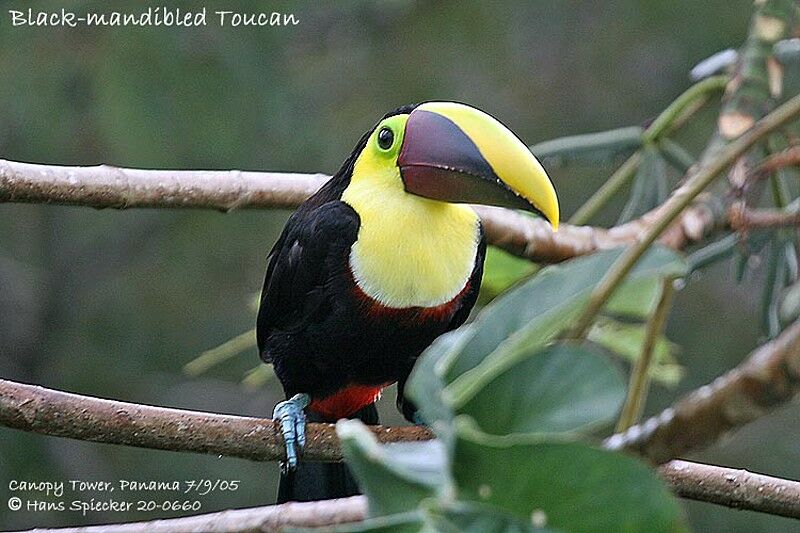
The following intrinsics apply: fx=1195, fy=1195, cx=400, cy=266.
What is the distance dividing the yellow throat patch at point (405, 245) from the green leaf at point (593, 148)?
1.53 feet

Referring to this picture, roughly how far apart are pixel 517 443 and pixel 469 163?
43.9 inches

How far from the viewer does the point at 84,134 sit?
18.1 ft

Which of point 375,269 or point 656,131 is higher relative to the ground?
point 656,131

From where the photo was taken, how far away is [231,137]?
464 centimetres

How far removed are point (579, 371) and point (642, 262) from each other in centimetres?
19

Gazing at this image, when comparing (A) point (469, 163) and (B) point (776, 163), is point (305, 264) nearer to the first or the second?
(A) point (469, 163)

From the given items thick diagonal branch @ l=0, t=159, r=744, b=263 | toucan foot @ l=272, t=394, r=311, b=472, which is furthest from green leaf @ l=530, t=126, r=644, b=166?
Answer: toucan foot @ l=272, t=394, r=311, b=472

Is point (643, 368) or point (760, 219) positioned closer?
point (643, 368)

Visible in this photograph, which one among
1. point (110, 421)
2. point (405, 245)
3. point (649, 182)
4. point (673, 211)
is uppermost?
point (649, 182)

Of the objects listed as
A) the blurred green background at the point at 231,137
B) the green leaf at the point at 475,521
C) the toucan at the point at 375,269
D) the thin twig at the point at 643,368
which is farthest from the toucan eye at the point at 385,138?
the blurred green background at the point at 231,137

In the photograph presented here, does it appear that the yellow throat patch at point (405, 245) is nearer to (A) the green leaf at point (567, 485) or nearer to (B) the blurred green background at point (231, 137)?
(A) the green leaf at point (567, 485)

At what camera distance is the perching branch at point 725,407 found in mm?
1265

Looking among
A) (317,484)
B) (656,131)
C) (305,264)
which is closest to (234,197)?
(305,264)

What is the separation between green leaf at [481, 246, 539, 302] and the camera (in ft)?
8.82
